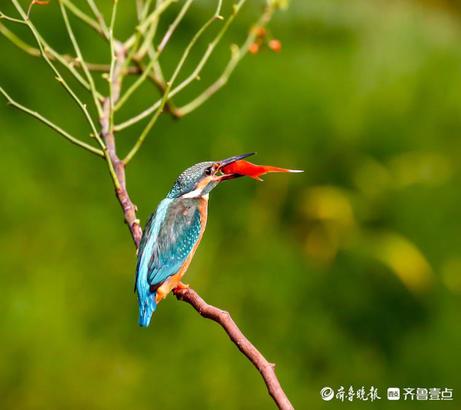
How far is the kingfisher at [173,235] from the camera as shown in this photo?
1264 millimetres

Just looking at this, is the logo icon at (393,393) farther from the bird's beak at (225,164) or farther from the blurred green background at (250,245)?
the bird's beak at (225,164)

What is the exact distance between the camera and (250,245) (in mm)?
3158

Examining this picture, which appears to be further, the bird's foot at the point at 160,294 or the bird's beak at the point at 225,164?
the bird's foot at the point at 160,294

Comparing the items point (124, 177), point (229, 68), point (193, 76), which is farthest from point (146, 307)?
point (229, 68)

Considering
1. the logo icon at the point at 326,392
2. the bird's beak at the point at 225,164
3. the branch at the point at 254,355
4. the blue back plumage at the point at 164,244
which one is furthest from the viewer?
the logo icon at the point at 326,392

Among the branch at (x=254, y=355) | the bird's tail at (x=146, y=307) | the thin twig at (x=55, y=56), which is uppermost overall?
the thin twig at (x=55, y=56)

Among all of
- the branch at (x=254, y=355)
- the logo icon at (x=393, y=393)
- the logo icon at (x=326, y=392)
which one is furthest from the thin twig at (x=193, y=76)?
the logo icon at (x=393, y=393)

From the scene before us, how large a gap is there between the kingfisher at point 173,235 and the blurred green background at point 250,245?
146 centimetres

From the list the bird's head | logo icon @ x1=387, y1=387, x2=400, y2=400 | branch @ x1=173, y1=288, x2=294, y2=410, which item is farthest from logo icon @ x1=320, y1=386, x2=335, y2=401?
branch @ x1=173, y1=288, x2=294, y2=410

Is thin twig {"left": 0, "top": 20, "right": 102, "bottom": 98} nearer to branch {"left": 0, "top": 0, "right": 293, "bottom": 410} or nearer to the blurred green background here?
branch {"left": 0, "top": 0, "right": 293, "bottom": 410}

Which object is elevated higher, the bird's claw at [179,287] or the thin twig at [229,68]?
the thin twig at [229,68]

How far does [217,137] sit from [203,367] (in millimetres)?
880

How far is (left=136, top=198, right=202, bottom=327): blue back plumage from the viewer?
1258 millimetres

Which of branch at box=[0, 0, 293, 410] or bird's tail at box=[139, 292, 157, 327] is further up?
branch at box=[0, 0, 293, 410]
